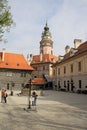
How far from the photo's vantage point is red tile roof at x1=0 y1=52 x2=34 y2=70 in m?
61.6

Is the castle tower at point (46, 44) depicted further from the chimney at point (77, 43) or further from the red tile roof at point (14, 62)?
the chimney at point (77, 43)

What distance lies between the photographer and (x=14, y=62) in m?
63.8

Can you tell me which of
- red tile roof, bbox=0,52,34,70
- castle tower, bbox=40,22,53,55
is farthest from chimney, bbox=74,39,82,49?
castle tower, bbox=40,22,53,55

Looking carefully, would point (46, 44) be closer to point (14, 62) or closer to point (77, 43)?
point (14, 62)

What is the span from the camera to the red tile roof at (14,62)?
61594mm

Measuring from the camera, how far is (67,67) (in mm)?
50562

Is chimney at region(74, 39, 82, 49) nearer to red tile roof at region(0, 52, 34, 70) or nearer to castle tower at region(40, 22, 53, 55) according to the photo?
red tile roof at region(0, 52, 34, 70)

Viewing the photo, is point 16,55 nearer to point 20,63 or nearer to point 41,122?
point 20,63

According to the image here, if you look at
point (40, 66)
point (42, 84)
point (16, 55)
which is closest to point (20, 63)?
point (16, 55)

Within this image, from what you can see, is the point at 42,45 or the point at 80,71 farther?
the point at 42,45

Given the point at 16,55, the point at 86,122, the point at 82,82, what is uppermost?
the point at 16,55

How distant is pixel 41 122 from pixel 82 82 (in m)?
29.3

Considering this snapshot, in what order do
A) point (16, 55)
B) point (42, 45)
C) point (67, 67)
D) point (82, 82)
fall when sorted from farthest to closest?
point (42, 45), point (16, 55), point (67, 67), point (82, 82)

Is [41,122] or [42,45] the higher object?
[42,45]
